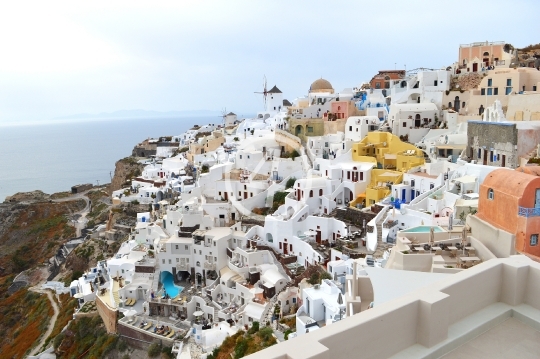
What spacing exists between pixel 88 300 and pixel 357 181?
61.4 ft

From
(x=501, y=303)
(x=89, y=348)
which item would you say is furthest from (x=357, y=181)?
(x=501, y=303)

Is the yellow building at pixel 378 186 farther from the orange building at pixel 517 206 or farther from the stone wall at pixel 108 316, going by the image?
the orange building at pixel 517 206

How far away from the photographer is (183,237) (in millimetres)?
26266

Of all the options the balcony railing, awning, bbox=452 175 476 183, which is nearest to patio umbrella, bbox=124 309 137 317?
awning, bbox=452 175 476 183

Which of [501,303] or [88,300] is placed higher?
[501,303]

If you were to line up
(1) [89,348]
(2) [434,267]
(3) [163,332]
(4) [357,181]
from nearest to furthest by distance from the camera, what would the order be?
(2) [434,267] < (3) [163,332] < (1) [89,348] < (4) [357,181]

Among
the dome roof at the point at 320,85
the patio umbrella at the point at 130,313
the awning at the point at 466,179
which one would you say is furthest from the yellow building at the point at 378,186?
the dome roof at the point at 320,85

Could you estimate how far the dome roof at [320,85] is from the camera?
46669 mm

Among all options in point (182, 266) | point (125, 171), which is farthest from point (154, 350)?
point (125, 171)

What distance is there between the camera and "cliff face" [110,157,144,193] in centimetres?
5175

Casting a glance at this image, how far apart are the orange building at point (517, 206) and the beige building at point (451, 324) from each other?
15.2ft

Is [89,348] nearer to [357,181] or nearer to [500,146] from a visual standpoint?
[357,181]

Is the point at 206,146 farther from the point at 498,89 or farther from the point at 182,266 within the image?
the point at 498,89

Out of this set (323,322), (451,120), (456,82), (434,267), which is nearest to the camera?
(434,267)
